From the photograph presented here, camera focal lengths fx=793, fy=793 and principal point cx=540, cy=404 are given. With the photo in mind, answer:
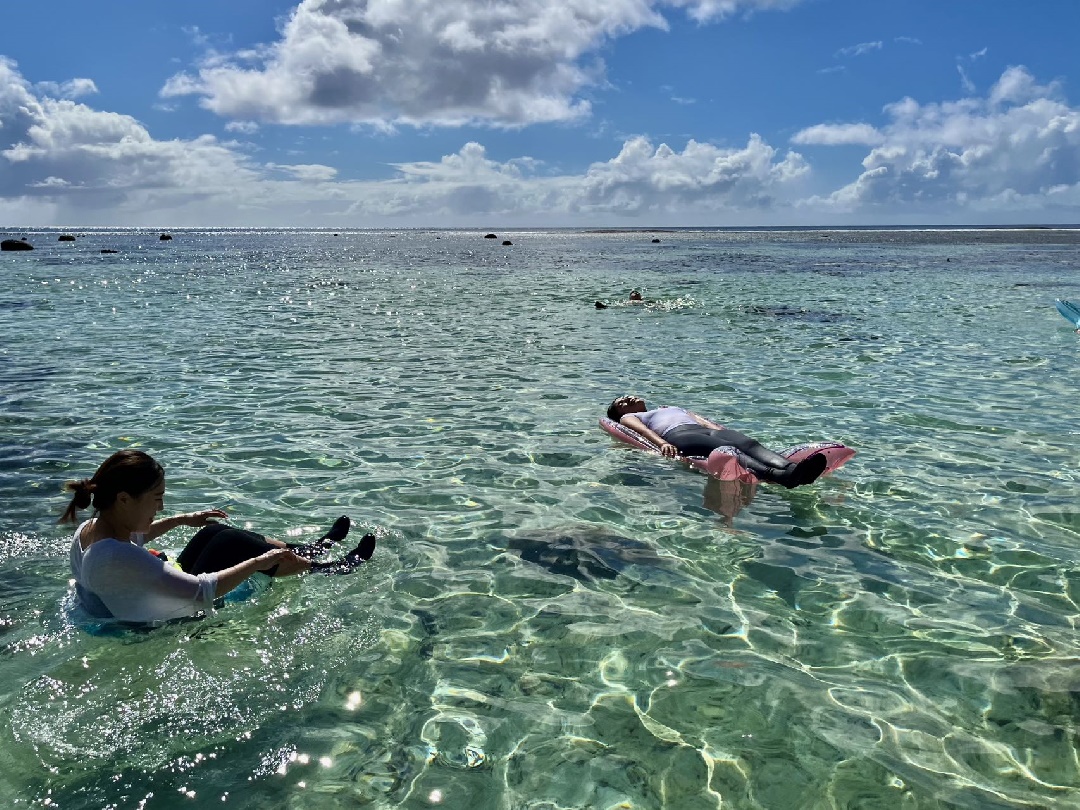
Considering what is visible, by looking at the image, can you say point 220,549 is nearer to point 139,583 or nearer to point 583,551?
point 139,583

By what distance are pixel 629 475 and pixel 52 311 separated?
27905 mm

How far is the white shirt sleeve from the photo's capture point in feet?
18.5

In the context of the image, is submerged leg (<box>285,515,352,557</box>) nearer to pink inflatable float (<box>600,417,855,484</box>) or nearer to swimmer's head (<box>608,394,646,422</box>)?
pink inflatable float (<box>600,417,855,484</box>)

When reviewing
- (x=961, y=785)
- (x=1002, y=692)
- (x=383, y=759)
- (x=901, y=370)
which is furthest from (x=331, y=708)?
(x=901, y=370)

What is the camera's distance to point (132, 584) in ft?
18.9

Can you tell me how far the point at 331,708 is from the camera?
5.39 metres

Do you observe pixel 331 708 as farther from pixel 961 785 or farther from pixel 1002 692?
pixel 1002 692

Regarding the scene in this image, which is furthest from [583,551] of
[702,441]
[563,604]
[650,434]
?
[650,434]

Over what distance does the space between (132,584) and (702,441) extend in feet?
23.9

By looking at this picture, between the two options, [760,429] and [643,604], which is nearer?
[643,604]

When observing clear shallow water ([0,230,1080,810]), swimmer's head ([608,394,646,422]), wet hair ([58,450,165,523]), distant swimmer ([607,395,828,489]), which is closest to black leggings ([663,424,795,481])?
distant swimmer ([607,395,828,489])

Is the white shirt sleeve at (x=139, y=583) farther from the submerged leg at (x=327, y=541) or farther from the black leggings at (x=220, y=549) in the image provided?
the submerged leg at (x=327, y=541)

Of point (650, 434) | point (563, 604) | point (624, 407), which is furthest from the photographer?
Answer: point (624, 407)

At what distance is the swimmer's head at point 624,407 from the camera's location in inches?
495
